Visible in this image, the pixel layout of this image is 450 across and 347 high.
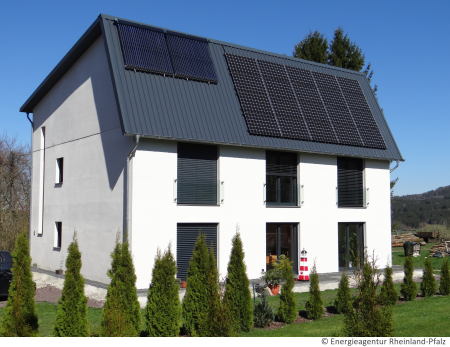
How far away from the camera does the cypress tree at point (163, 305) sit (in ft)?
28.6

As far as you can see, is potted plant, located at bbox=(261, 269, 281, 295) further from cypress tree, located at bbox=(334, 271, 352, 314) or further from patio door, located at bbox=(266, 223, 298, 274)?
cypress tree, located at bbox=(334, 271, 352, 314)

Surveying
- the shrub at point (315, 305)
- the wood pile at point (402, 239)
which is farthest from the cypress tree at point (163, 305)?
the wood pile at point (402, 239)

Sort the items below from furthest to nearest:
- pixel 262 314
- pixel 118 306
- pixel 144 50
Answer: pixel 144 50
pixel 262 314
pixel 118 306

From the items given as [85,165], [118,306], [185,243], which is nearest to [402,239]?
[185,243]

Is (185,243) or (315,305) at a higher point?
(185,243)

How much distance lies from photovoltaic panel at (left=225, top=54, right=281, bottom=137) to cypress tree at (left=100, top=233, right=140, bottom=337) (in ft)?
29.8

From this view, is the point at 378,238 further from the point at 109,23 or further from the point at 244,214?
the point at 109,23

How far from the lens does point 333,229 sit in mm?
18922

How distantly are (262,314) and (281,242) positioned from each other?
742 cm

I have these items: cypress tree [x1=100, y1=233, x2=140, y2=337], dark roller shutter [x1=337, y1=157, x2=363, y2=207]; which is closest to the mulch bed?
cypress tree [x1=100, y1=233, x2=140, y2=337]

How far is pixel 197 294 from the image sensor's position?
30.3ft

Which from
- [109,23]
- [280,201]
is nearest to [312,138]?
[280,201]

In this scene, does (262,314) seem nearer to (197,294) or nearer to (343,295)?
(197,294)

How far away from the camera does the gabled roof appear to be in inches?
589
